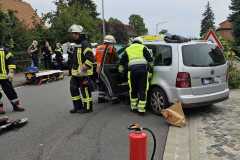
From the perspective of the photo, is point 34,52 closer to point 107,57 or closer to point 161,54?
point 107,57

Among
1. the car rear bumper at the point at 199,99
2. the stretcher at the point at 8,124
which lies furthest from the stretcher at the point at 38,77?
the car rear bumper at the point at 199,99

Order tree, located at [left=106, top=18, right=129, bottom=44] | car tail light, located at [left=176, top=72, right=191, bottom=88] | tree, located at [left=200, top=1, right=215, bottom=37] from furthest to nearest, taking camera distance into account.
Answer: tree, located at [left=200, top=1, right=215, bottom=37] < tree, located at [left=106, top=18, right=129, bottom=44] < car tail light, located at [left=176, top=72, right=191, bottom=88]

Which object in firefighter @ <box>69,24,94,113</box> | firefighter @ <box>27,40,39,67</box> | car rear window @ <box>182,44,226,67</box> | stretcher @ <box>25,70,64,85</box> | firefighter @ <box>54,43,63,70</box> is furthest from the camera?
firefighter @ <box>54,43,63,70</box>

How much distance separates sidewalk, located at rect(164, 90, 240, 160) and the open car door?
1.72m


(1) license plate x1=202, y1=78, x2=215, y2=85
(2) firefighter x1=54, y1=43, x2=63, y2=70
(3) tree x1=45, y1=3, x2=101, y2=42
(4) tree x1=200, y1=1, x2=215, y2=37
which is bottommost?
(1) license plate x1=202, y1=78, x2=215, y2=85

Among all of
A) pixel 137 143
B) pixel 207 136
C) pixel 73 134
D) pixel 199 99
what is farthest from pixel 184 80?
pixel 137 143

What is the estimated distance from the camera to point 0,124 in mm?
8047

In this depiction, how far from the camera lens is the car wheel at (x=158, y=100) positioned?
30.4ft

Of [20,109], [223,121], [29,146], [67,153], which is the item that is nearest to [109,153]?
[67,153]

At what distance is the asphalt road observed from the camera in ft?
21.7

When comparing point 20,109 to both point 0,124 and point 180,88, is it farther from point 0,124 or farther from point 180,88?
point 180,88

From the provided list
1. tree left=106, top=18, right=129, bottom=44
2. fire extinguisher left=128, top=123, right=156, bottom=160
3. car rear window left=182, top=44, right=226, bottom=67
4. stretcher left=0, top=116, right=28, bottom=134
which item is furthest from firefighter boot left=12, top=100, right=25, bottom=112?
tree left=106, top=18, right=129, bottom=44

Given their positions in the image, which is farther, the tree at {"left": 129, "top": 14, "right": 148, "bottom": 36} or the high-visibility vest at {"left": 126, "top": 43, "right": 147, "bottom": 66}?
the tree at {"left": 129, "top": 14, "right": 148, "bottom": 36}

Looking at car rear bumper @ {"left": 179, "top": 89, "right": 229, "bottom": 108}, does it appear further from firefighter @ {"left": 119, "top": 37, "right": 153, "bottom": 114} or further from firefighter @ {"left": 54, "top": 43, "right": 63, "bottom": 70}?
firefighter @ {"left": 54, "top": 43, "right": 63, "bottom": 70}
